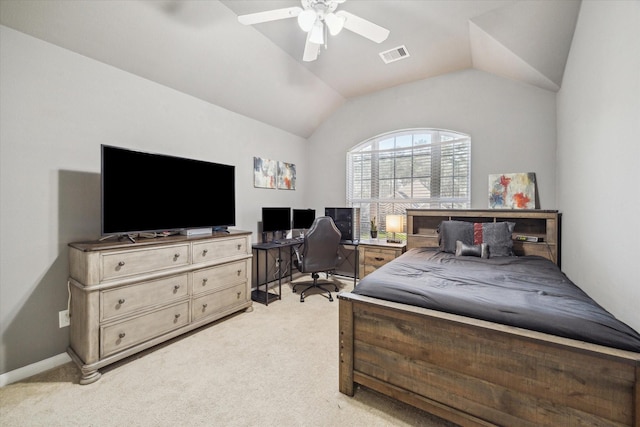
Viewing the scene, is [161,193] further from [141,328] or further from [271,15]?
[271,15]

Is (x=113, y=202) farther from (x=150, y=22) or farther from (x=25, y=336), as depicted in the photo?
(x=150, y=22)

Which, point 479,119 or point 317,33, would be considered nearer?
point 317,33

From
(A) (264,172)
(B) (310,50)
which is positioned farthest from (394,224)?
(B) (310,50)

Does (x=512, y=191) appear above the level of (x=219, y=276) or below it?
above

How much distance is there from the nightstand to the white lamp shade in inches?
8.4

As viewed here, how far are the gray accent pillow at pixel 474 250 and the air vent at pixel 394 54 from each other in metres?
2.30

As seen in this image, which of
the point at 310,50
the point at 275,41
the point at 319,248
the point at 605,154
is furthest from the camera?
the point at 319,248

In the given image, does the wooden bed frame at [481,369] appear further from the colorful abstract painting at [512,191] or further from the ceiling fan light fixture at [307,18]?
the colorful abstract painting at [512,191]

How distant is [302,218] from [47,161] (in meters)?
2.97

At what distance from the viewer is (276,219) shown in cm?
398

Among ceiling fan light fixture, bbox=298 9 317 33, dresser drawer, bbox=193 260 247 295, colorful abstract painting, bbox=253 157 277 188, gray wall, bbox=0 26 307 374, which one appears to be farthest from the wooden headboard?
gray wall, bbox=0 26 307 374

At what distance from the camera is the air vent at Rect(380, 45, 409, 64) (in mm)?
3080

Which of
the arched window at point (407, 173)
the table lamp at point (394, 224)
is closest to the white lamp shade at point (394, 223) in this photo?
the table lamp at point (394, 224)

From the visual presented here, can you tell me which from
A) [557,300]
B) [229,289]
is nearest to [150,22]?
[229,289]
